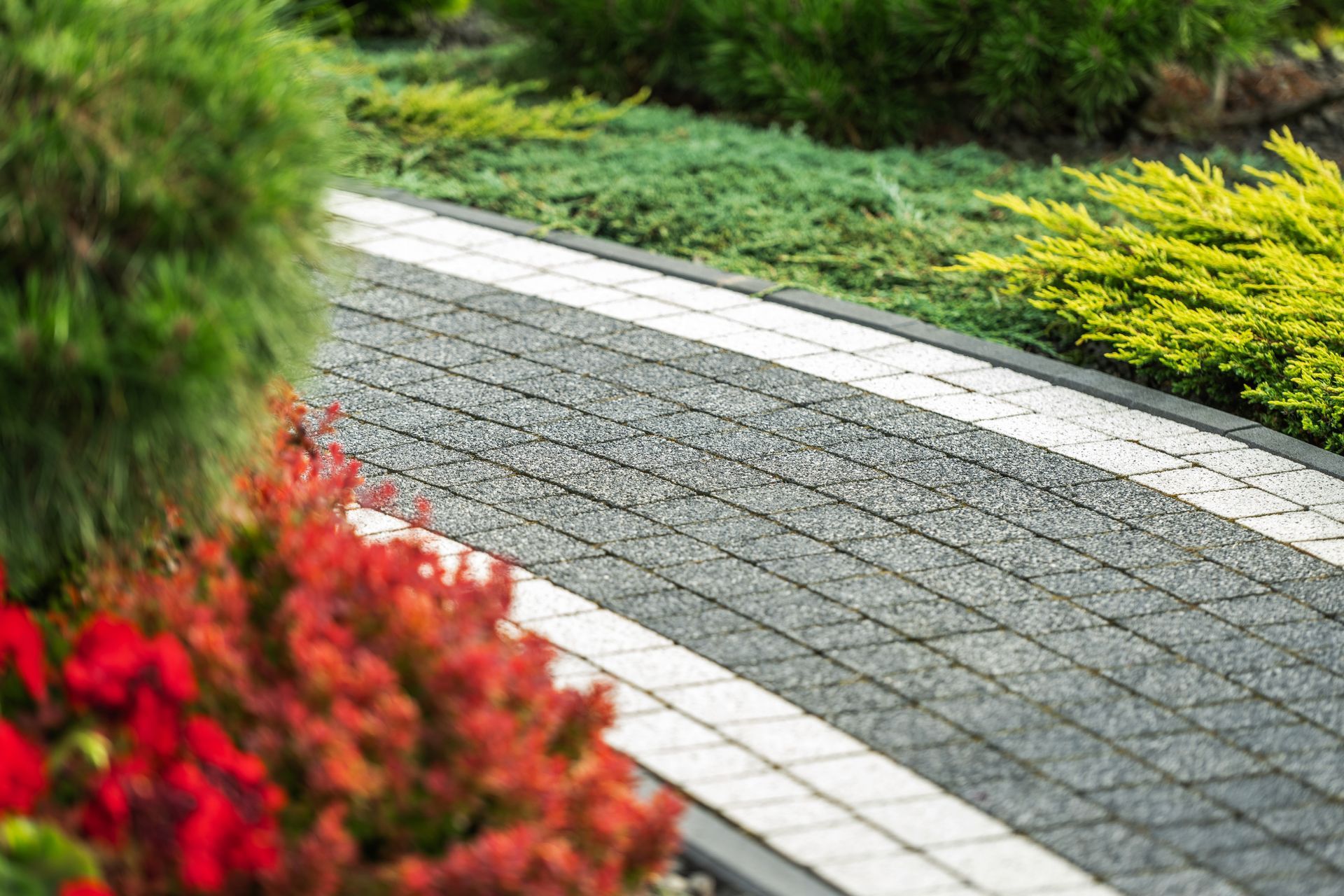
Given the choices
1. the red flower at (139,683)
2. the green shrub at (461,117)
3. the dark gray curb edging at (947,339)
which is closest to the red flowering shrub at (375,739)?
the red flower at (139,683)

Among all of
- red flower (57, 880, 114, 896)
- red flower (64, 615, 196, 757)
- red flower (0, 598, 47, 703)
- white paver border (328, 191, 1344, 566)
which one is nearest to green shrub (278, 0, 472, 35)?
white paver border (328, 191, 1344, 566)

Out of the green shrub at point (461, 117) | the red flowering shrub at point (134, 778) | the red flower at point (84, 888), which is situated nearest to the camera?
the red flower at point (84, 888)

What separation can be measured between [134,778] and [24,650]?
42 cm

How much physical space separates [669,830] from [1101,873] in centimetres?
97

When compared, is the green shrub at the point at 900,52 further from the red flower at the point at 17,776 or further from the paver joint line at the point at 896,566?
the red flower at the point at 17,776

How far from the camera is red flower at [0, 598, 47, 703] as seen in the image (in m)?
2.68

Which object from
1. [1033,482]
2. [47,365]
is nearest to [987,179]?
[1033,482]

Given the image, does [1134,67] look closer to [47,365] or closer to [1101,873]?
[1101,873]

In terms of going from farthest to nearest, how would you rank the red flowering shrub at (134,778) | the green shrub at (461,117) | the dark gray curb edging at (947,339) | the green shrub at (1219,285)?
the green shrub at (461,117)
the green shrub at (1219,285)
the dark gray curb edging at (947,339)
the red flowering shrub at (134,778)

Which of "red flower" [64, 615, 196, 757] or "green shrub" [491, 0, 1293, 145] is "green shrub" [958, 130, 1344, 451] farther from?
"red flower" [64, 615, 196, 757]

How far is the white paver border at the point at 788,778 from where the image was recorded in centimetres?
297

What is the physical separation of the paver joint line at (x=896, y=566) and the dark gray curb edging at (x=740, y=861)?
62 millimetres

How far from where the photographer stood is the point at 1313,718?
354cm

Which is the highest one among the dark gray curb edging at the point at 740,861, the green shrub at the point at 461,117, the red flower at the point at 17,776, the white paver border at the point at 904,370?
the green shrub at the point at 461,117
